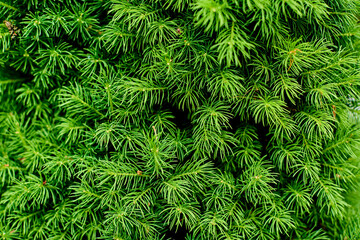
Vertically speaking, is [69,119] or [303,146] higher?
[303,146]

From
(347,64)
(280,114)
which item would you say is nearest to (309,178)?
(280,114)

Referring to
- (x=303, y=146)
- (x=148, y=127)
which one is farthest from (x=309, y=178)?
(x=148, y=127)

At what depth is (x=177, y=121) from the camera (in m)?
1.05

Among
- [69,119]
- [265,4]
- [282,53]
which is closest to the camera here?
[265,4]

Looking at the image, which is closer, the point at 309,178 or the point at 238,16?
the point at 238,16

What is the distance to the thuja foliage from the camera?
88cm

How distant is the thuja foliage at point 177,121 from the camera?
0.88 m

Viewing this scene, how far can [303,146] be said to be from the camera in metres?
0.94

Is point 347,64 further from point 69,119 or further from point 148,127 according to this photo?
point 69,119

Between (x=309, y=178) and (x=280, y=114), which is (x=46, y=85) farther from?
(x=309, y=178)

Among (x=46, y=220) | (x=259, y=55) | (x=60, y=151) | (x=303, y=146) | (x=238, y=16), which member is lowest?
(x=46, y=220)

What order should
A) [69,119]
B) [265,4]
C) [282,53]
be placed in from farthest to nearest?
[69,119] → [282,53] → [265,4]

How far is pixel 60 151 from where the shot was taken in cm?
105

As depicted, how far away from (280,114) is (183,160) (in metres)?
0.36
